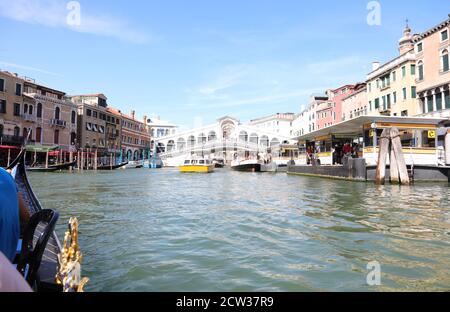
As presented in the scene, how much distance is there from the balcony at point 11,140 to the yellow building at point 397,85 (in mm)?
32003

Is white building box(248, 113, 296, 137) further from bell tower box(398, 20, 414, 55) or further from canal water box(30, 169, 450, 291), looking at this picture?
canal water box(30, 169, 450, 291)

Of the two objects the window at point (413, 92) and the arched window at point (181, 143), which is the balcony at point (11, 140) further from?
the arched window at point (181, 143)

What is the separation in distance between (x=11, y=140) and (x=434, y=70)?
33621mm

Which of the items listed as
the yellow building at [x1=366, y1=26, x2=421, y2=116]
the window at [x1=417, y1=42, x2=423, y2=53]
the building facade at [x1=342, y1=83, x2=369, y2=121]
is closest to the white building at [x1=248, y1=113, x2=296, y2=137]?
the building facade at [x1=342, y1=83, x2=369, y2=121]

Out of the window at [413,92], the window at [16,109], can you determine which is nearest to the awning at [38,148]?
the window at [16,109]

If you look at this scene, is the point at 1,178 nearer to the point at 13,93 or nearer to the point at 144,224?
the point at 144,224

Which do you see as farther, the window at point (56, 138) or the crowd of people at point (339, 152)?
the window at point (56, 138)

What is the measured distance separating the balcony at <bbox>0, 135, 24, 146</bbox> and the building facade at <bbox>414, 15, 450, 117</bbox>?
108 feet

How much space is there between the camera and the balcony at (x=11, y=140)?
27.1 metres

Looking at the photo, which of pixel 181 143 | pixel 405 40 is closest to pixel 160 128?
pixel 181 143

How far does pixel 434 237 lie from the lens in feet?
15.2

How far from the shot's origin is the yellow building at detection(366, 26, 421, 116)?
23.6m

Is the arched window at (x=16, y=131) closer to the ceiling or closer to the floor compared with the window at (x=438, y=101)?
closer to the floor

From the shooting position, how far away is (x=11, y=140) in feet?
91.5
